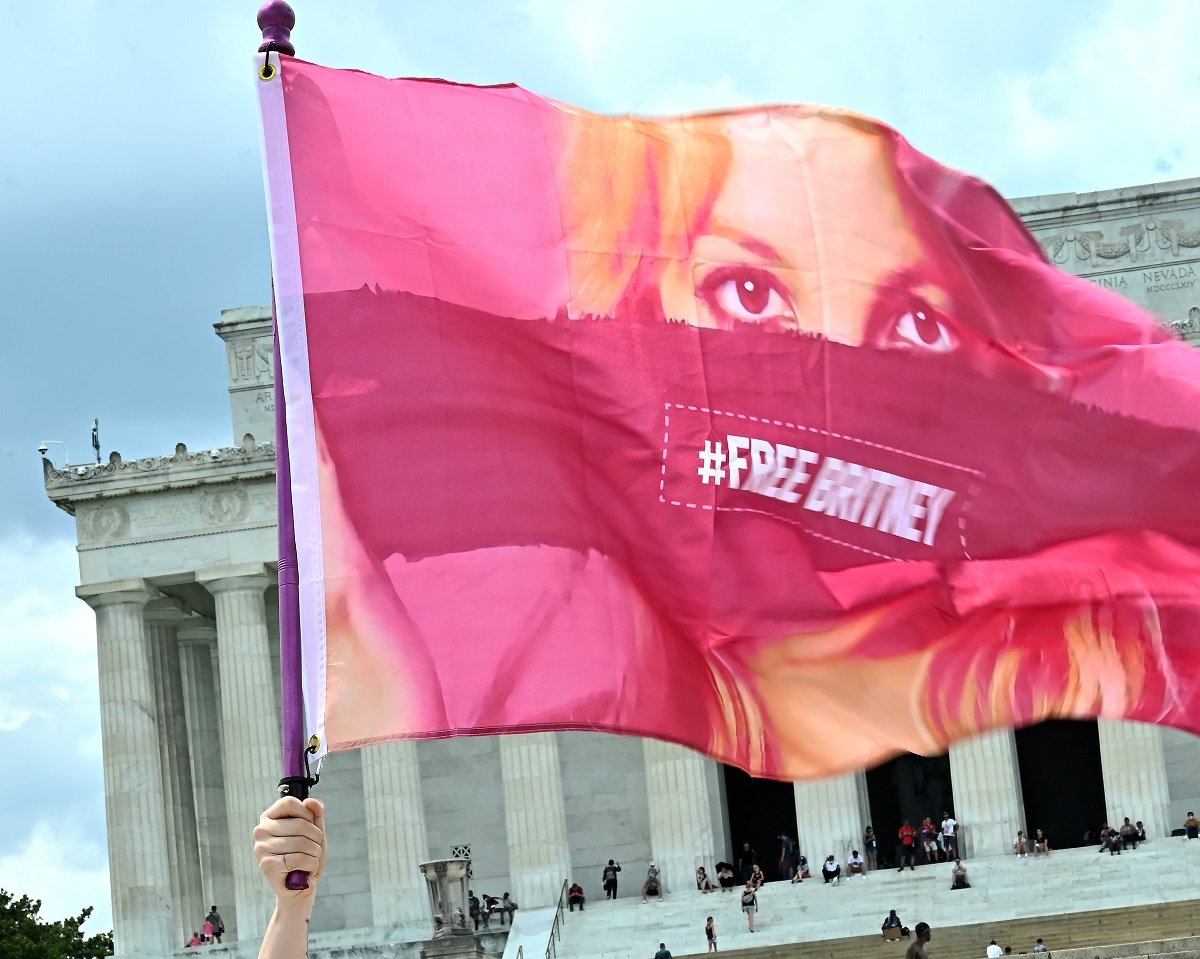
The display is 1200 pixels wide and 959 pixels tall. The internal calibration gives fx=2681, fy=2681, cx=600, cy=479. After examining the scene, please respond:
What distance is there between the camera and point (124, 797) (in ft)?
246

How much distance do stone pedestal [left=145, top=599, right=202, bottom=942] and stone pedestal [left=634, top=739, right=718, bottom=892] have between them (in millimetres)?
14308

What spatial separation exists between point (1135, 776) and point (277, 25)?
5921 cm

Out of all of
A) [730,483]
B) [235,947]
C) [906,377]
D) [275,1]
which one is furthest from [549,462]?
[235,947]

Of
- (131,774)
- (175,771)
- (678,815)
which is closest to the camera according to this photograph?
(678,815)

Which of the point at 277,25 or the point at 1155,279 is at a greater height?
the point at 1155,279

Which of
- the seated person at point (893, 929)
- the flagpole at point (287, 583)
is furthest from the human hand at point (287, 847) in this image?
the seated person at point (893, 929)

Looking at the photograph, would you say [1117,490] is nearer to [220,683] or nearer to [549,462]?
[549,462]

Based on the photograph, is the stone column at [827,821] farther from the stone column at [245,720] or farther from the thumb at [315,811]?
Answer: the thumb at [315,811]

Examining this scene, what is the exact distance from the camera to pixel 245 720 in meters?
74.8

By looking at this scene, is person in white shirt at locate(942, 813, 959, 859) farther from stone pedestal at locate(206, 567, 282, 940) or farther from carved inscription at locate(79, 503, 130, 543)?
carved inscription at locate(79, 503, 130, 543)

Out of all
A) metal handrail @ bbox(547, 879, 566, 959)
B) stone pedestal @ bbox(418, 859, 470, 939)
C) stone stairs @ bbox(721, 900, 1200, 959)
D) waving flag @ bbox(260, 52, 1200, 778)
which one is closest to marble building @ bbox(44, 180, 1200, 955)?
metal handrail @ bbox(547, 879, 566, 959)

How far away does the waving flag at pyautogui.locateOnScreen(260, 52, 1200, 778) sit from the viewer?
16.5 metres

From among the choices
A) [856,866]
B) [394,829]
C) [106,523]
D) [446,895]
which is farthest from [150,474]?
[856,866]

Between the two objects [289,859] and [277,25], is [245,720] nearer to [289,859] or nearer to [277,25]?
[277,25]
